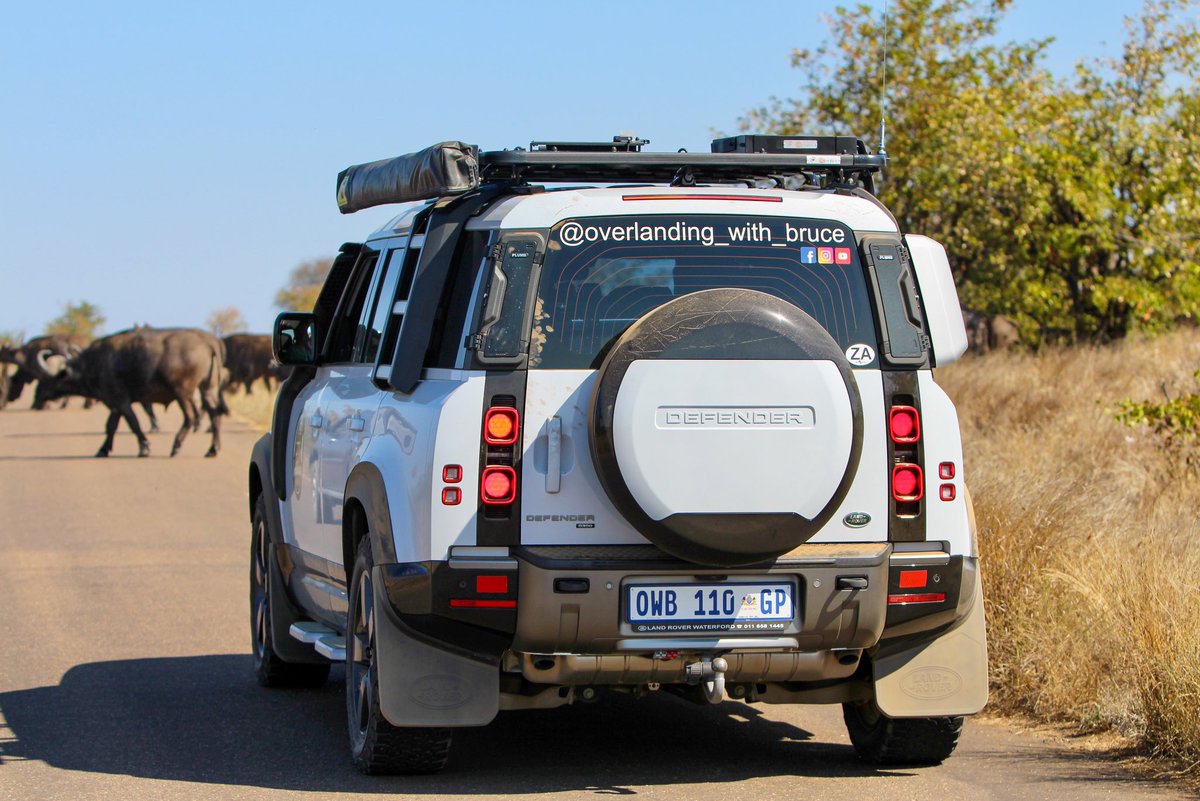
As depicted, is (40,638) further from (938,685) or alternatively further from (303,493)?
(938,685)

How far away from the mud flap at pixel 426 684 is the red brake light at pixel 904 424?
1675 millimetres

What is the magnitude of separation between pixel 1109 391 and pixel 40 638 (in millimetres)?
11511

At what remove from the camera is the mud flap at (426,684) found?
6480 mm

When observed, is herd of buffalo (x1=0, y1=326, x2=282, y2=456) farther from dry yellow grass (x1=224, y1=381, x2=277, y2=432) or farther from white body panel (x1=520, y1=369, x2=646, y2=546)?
white body panel (x1=520, y1=369, x2=646, y2=546)

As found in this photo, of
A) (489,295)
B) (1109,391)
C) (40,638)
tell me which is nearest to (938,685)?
(489,295)

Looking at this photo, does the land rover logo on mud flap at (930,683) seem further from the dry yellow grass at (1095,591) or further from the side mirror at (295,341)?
the side mirror at (295,341)

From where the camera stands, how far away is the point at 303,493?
8508mm

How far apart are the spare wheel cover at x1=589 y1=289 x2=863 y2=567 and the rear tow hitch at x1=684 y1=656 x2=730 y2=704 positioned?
1.47 ft

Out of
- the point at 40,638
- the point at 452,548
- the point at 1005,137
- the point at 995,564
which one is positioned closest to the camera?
the point at 452,548

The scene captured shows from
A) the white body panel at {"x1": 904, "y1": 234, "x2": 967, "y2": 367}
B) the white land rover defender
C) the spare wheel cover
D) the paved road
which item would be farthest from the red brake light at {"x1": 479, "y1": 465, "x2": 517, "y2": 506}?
the white body panel at {"x1": 904, "y1": 234, "x2": 967, "y2": 367}

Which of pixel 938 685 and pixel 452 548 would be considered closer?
pixel 452 548

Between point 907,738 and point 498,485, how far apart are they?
6.73ft

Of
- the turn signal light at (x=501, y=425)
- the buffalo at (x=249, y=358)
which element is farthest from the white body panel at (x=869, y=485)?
the buffalo at (x=249, y=358)

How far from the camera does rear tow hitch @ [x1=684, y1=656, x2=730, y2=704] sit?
6.44 m
